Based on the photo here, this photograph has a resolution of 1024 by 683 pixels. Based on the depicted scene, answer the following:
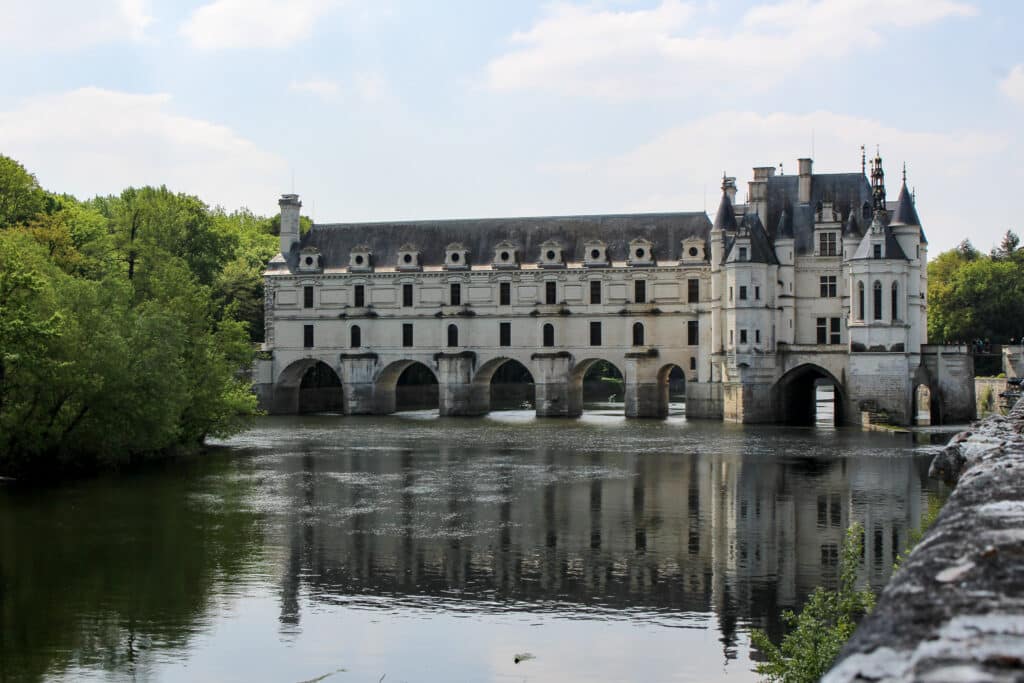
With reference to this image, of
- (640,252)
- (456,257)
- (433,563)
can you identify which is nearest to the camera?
(433,563)

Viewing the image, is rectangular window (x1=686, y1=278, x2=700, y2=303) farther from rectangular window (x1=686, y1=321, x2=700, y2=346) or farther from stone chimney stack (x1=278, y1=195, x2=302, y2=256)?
stone chimney stack (x1=278, y1=195, x2=302, y2=256)

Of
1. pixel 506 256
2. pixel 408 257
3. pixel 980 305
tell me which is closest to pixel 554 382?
pixel 506 256

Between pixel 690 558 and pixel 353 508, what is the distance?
9.96 meters

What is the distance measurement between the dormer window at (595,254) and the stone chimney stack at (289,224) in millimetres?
17579

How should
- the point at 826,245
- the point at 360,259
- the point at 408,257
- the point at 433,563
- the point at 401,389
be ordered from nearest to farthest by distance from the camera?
the point at 433,563 < the point at 826,245 < the point at 408,257 < the point at 360,259 < the point at 401,389

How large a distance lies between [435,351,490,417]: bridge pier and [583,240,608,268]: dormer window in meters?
8.21

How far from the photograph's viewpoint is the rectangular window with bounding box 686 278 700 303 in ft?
214

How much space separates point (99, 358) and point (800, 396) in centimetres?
3682

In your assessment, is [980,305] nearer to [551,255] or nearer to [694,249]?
[694,249]

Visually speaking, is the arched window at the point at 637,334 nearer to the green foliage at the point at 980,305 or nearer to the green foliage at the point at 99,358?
the green foliage at the point at 99,358

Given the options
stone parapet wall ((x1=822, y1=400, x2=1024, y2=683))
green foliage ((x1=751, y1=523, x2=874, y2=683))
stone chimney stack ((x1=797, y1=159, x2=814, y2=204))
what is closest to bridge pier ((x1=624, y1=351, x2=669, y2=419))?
stone chimney stack ((x1=797, y1=159, x2=814, y2=204))

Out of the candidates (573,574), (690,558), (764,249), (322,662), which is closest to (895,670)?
(322,662)

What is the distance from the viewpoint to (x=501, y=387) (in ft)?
287

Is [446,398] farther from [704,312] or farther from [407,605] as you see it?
[407,605]
